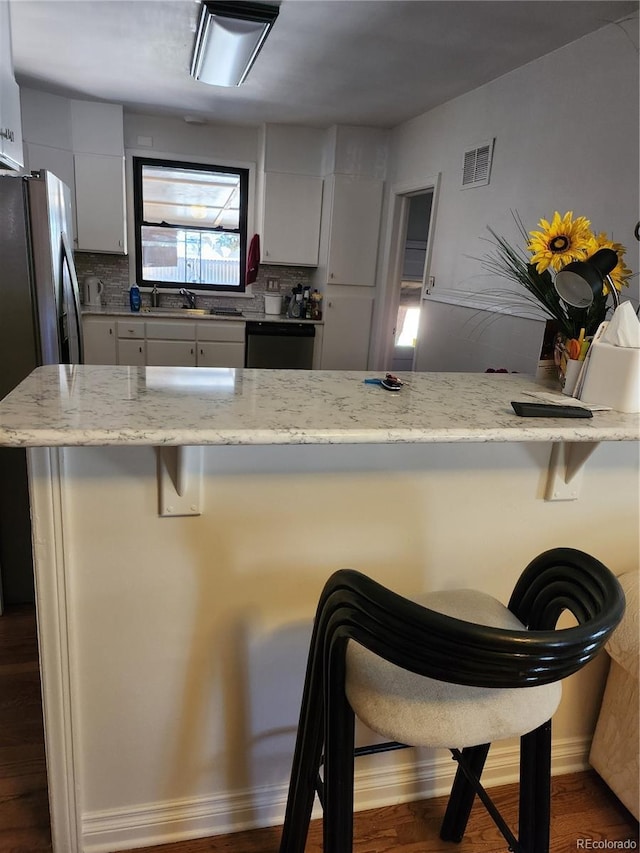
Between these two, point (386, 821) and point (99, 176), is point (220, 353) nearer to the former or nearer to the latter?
point (99, 176)

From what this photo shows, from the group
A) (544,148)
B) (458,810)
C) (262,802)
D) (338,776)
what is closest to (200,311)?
(544,148)

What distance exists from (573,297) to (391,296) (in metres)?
3.61

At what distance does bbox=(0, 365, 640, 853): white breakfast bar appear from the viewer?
3.68 feet

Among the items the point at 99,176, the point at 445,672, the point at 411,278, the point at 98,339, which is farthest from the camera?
the point at 411,278

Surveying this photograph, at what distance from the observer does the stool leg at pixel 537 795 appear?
3.49 feet

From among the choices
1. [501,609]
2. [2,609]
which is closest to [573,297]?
[501,609]

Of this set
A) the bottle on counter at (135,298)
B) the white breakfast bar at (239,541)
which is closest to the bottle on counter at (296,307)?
the bottle on counter at (135,298)

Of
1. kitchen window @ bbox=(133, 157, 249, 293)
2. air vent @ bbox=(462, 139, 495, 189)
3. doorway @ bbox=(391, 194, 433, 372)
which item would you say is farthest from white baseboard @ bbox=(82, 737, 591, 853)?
kitchen window @ bbox=(133, 157, 249, 293)

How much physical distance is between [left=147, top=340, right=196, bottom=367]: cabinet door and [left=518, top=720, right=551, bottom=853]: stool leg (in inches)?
162

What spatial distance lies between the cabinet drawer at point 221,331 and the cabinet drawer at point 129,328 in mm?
474

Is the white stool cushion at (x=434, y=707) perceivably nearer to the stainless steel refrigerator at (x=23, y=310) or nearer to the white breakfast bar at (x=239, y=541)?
the white breakfast bar at (x=239, y=541)

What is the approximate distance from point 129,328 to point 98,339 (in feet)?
0.84

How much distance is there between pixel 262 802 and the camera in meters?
1.46

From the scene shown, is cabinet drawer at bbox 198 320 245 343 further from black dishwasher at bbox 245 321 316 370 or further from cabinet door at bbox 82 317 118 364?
cabinet door at bbox 82 317 118 364
